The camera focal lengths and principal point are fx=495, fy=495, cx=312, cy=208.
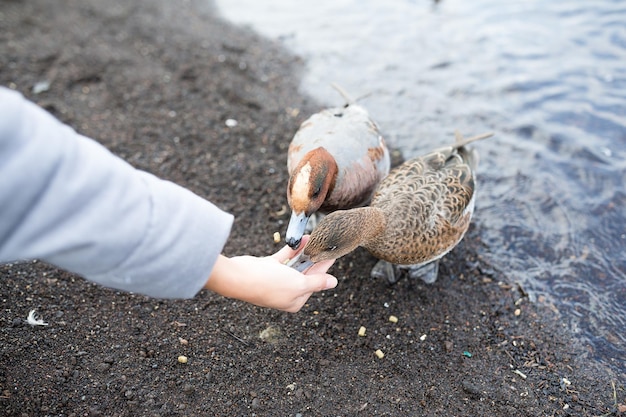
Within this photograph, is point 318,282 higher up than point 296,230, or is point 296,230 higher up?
point 318,282

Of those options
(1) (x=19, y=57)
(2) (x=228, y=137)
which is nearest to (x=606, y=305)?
(2) (x=228, y=137)

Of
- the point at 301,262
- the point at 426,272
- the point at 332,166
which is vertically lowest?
the point at 426,272

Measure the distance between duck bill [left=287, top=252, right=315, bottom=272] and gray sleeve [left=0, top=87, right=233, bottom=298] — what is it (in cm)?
100

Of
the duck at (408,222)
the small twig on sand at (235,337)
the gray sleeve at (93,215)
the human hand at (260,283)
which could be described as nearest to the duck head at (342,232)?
the duck at (408,222)

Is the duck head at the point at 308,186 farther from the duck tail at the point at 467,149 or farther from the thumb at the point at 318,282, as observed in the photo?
the duck tail at the point at 467,149

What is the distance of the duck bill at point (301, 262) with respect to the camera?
111 inches

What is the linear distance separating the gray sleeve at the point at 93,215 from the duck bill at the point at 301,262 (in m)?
1.00

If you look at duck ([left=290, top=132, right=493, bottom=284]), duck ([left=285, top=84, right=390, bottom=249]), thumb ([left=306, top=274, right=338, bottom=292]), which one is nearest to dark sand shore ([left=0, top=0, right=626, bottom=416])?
duck ([left=290, top=132, right=493, bottom=284])

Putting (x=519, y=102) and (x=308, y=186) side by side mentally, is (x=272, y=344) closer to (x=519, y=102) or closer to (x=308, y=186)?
(x=308, y=186)

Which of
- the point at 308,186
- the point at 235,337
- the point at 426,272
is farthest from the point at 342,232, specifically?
the point at 426,272

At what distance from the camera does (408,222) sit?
3289 millimetres

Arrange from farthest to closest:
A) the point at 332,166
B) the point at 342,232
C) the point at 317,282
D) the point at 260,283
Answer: the point at 332,166
the point at 342,232
the point at 317,282
the point at 260,283

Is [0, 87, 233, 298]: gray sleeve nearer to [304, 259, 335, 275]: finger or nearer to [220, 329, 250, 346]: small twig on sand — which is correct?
[304, 259, 335, 275]: finger

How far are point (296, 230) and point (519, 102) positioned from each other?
3.78 metres
